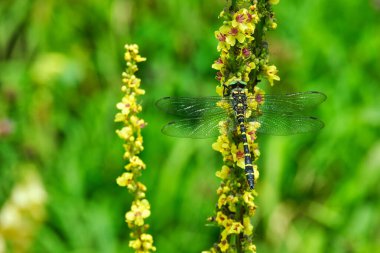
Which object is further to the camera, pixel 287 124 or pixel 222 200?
pixel 287 124

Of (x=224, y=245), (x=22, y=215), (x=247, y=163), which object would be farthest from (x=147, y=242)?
(x=22, y=215)

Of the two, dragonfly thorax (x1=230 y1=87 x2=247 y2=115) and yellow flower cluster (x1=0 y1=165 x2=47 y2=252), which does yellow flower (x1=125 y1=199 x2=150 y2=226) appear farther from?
yellow flower cluster (x1=0 y1=165 x2=47 y2=252)

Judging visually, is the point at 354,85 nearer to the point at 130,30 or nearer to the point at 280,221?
the point at 280,221

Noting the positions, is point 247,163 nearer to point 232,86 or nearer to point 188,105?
point 232,86

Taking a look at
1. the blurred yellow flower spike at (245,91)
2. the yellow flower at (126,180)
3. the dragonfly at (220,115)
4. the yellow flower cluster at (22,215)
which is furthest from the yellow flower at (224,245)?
the yellow flower cluster at (22,215)

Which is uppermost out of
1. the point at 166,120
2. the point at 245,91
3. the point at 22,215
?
the point at 166,120

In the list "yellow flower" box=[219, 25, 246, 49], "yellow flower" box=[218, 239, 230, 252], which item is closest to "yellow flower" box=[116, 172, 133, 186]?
"yellow flower" box=[218, 239, 230, 252]
